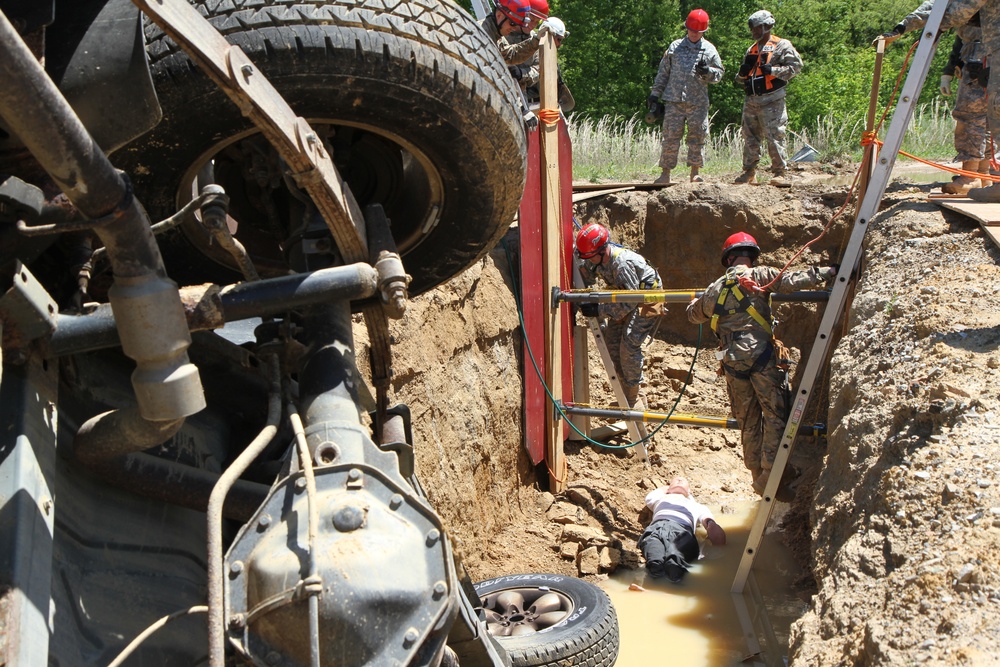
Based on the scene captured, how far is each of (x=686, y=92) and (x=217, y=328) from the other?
1037 cm

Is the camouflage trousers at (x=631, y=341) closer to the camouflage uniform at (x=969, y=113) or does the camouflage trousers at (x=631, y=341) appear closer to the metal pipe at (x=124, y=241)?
the camouflage uniform at (x=969, y=113)

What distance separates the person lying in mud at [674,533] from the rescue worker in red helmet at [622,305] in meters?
1.47

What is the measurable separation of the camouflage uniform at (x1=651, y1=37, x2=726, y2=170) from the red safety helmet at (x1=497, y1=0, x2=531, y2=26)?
9.43ft

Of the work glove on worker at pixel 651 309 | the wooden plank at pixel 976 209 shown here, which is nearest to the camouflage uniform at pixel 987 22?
the wooden plank at pixel 976 209

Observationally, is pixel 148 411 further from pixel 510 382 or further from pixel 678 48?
pixel 678 48

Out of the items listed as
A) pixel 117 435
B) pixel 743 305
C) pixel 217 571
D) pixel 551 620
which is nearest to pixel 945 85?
pixel 743 305

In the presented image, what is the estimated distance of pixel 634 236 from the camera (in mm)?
10273

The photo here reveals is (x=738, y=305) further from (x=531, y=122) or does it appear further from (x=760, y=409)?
(x=531, y=122)

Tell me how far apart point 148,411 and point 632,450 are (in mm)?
7684

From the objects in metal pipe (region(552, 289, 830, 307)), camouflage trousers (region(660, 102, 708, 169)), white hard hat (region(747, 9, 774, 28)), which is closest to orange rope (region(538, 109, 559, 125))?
metal pipe (region(552, 289, 830, 307))

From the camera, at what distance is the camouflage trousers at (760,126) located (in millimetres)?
10875

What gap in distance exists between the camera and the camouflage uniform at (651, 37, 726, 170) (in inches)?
454

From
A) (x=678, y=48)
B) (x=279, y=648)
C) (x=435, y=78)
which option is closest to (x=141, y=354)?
(x=279, y=648)

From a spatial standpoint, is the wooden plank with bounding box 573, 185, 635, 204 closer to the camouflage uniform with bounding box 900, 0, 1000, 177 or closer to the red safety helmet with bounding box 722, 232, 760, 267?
the red safety helmet with bounding box 722, 232, 760, 267
